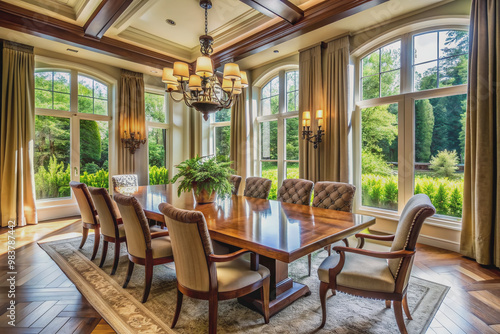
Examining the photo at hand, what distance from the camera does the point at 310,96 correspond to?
15.1 feet

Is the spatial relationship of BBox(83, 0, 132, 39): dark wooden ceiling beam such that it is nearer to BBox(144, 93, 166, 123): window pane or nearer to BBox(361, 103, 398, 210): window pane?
BBox(144, 93, 166, 123): window pane

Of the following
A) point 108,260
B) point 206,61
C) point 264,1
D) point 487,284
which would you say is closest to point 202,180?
point 206,61

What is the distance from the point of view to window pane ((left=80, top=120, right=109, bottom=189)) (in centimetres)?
548

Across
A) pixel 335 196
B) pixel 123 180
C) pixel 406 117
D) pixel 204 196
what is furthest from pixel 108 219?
pixel 406 117

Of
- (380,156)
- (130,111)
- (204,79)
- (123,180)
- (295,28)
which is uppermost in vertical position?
(295,28)

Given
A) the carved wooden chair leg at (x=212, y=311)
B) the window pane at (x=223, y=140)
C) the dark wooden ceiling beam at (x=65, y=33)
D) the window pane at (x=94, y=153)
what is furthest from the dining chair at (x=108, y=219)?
the window pane at (x=223, y=140)

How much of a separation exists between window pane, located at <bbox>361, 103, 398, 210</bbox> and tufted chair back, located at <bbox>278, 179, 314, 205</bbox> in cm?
167

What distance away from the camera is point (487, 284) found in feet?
8.12

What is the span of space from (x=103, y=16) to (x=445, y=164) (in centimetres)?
511

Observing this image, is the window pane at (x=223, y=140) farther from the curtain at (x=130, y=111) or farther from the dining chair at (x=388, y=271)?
the dining chair at (x=388, y=271)

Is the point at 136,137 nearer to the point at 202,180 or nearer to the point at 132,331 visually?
the point at 202,180

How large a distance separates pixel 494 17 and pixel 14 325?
5.21 metres

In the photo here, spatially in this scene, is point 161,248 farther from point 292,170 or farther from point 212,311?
point 292,170

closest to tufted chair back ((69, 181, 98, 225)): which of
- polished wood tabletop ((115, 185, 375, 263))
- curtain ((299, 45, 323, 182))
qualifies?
polished wood tabletop ((115, 185, 375, 263))
